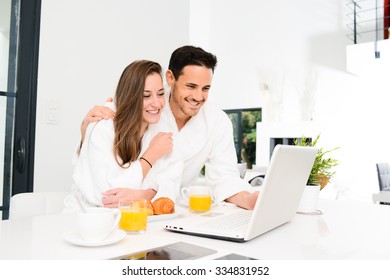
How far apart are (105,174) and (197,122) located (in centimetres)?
63

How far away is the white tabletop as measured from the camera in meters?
0.79

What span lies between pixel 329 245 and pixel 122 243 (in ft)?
1.62

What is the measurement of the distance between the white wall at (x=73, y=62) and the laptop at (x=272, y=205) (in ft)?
4.30

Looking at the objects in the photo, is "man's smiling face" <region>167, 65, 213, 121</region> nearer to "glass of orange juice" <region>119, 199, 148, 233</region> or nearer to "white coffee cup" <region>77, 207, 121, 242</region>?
"glass of orange juice" <region>119, 199, 148, 233</region>

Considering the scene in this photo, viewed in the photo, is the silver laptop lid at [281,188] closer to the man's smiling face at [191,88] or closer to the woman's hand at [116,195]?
the woman's hand at [116,195]

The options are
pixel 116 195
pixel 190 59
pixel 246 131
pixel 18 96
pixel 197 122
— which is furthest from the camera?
pixel 246 131

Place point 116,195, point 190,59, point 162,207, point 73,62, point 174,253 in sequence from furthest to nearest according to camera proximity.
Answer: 1. point 73,62
2. point 190,59
3. point 116,195
4. point 162,207
5. point 174,253

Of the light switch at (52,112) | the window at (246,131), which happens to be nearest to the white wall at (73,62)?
the light switch at (52,112)

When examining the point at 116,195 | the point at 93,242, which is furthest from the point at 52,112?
the point at 93,242

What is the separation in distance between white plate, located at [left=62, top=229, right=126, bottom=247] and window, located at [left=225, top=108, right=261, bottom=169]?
6395 mm

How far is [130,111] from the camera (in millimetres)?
1548

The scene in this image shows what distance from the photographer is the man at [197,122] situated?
175 centimetres

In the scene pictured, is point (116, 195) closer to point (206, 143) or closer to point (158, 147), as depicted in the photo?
point (158, 147)

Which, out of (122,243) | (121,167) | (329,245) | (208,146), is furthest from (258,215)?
(208,146)
